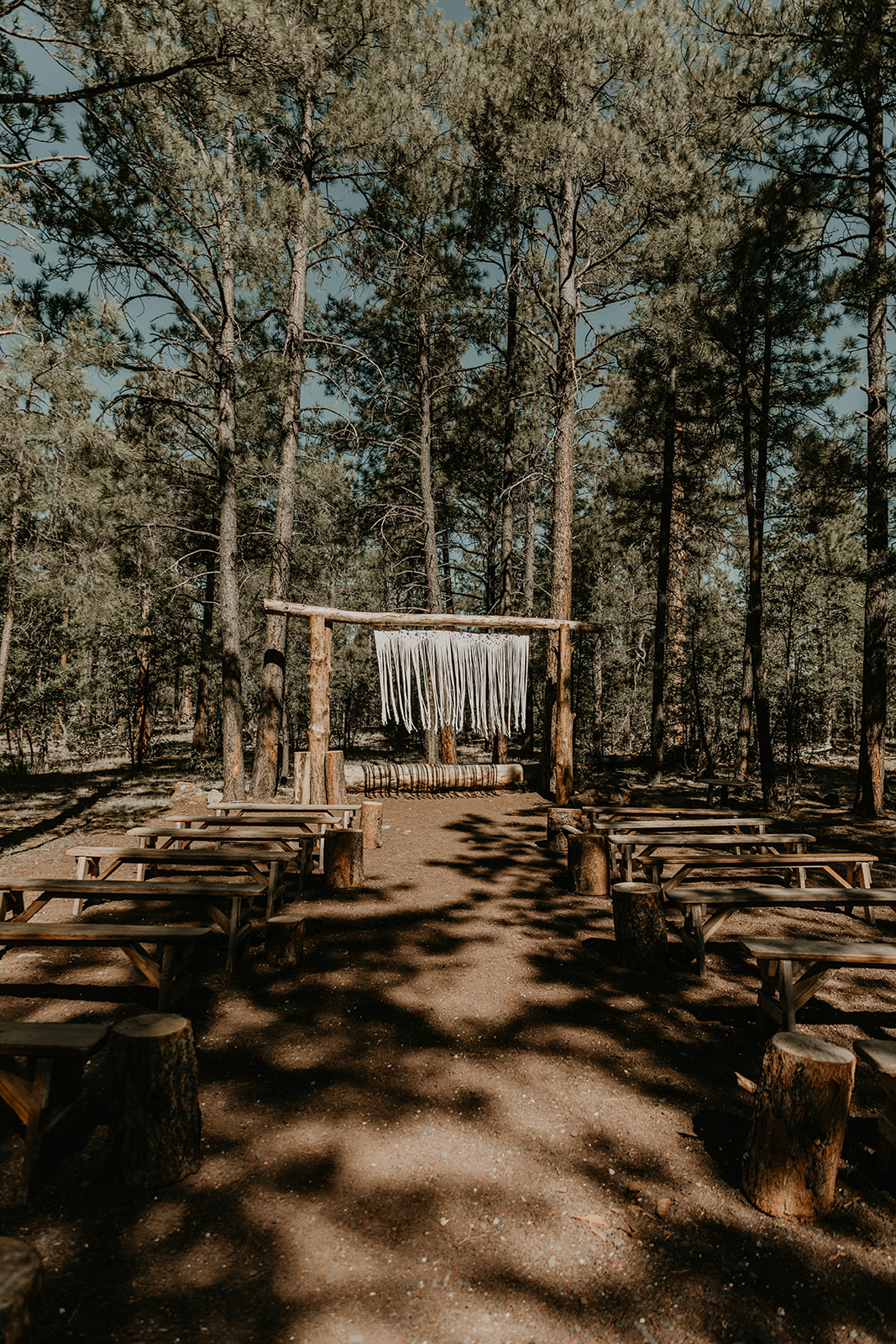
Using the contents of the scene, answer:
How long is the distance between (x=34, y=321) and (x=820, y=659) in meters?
25.0

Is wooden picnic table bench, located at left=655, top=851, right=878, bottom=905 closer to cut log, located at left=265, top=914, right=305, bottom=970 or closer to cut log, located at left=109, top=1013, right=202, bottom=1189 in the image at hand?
cut log, located at left=265, top=914, right=305, bottom=970

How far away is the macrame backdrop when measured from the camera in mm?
9938

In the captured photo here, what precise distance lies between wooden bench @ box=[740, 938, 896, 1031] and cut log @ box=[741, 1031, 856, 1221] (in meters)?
0.95

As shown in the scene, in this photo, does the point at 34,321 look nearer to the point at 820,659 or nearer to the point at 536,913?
the point at 536,913

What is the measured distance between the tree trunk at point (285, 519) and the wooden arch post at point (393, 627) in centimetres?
82

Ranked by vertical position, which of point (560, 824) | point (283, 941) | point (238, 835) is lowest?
point (283, 941)

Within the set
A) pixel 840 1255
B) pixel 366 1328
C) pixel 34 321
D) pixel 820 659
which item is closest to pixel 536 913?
pixel 840 1255

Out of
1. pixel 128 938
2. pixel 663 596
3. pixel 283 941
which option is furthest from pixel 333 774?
pixel 663 596

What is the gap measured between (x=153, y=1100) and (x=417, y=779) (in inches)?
428

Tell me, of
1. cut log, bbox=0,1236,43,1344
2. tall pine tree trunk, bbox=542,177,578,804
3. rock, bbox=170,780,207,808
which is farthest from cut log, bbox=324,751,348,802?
cut log, bbox=0,1236,43,1344

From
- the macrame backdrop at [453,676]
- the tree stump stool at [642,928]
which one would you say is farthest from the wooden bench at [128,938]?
the macrame backdrop at [453,676]

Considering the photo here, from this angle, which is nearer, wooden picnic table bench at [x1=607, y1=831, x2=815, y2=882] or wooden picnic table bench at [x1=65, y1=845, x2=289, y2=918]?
wooden picnic table bench at [x1=65, y1=845, x2=289, y2=918]

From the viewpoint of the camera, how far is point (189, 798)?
31.4ft

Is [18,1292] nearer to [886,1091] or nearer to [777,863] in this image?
[886,1091]
